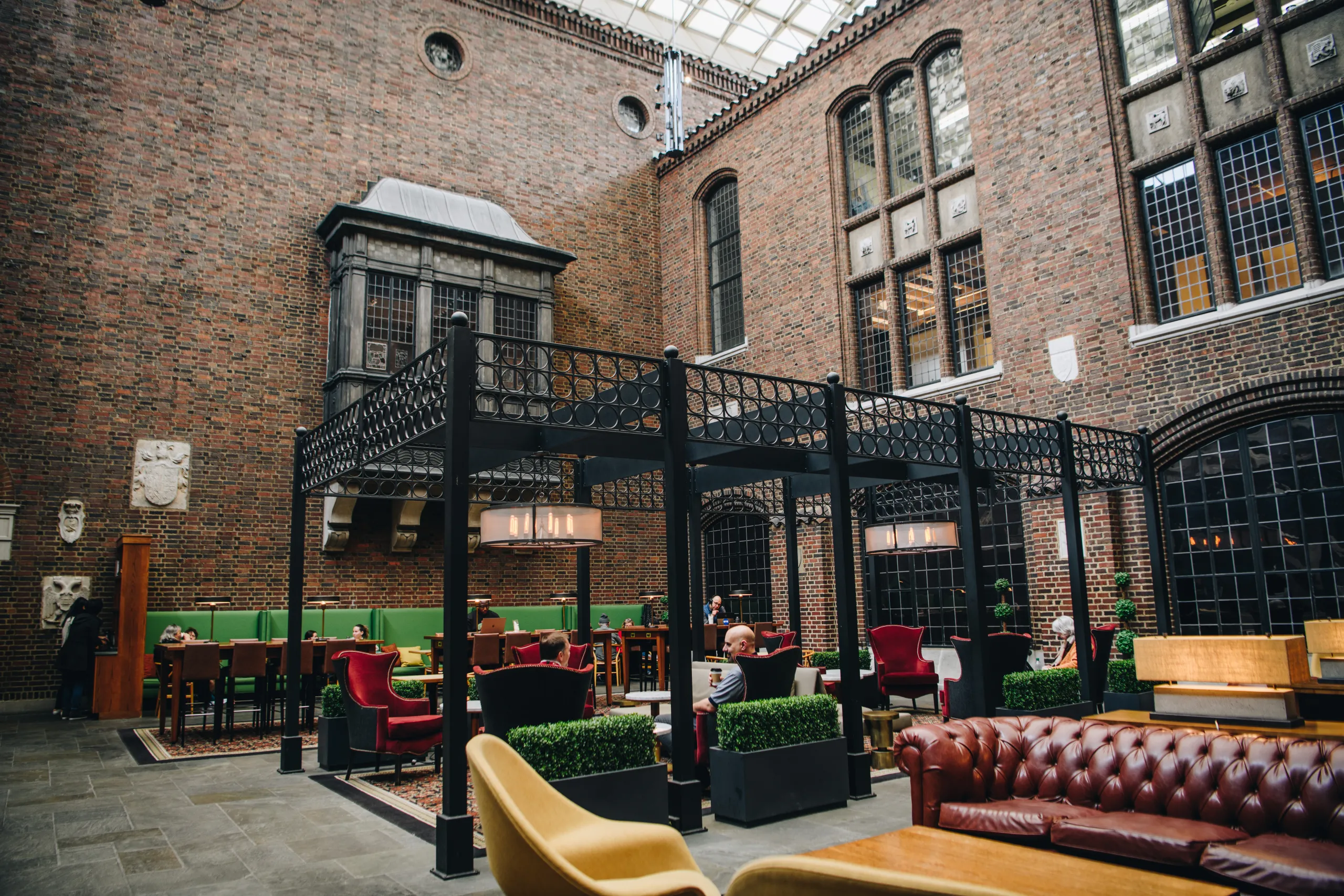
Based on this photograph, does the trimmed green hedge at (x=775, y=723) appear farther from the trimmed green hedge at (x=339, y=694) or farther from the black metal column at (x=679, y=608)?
the trimmed green hedge at (x=339, y=694)

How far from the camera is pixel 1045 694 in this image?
7.53 meters

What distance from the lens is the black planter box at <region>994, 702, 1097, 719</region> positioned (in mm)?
7328

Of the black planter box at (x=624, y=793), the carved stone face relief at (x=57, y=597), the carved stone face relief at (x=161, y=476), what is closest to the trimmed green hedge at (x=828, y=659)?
the black planter box at (x=624, y=793)

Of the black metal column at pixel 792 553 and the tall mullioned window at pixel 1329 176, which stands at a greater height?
the tall mullioned window at pixel 1329 176

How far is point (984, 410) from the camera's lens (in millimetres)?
7566

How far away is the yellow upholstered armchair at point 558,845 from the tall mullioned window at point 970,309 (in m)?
10.6

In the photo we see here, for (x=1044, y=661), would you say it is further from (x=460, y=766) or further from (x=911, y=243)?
(x=460, y=766)

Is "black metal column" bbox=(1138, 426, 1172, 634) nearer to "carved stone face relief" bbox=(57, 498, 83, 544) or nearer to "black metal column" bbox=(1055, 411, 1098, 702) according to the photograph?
"black metal column" bbox=(1055, 411, 1098, 702)

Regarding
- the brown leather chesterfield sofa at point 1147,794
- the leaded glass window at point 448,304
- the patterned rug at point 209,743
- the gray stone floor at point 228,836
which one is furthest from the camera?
the leaded glass window at point 448,304

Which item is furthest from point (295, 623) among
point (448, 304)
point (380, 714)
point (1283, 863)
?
point (448, 304)

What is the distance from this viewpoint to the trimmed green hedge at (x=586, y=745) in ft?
16.4

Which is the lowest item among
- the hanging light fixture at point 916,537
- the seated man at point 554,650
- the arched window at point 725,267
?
the seated man at point 554,650

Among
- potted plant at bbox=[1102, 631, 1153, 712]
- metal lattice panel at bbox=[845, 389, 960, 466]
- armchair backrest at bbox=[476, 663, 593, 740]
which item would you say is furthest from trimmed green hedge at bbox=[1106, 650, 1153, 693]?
armchair backrest at bbox=[476, 663, 593, 740]

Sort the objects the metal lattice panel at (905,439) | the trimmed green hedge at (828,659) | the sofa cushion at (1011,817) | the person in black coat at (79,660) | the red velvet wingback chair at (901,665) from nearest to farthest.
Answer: the sofa cushion at (1011,817) < the metal lattice panel at (905,439) < the red velvet wingback chair at (901,665) < the person in black coat at (79,660) < the trimmed green hedge at (828,659)
